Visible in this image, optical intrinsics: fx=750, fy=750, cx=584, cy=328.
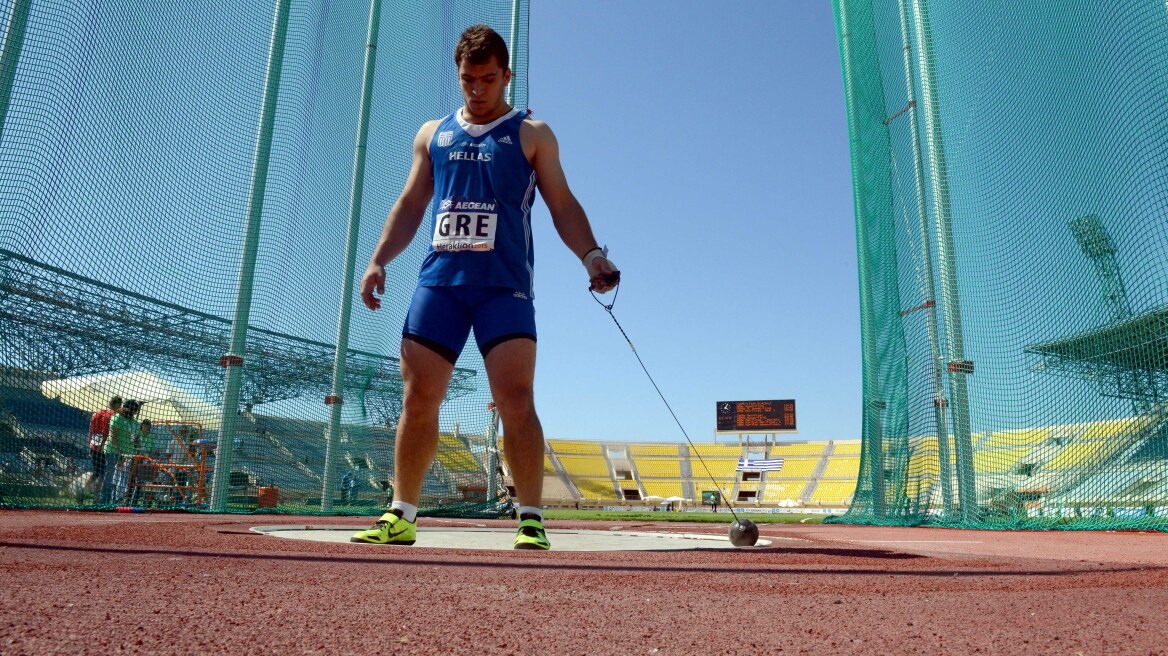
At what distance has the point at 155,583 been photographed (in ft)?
4.91

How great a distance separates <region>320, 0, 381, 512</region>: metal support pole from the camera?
8.43 metres

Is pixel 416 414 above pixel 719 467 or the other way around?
the other way around

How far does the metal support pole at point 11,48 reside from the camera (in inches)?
163

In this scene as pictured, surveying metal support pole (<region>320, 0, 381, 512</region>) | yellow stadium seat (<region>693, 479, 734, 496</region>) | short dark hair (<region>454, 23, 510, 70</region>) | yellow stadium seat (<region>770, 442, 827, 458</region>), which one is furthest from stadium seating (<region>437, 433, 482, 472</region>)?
yellow stadium seat (<region>770, 442, 827, 458</region>)

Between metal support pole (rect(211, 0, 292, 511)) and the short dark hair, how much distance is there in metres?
5.01

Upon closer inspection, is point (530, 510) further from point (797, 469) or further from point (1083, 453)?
point (797, 469)

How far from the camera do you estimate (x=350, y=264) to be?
28.5 ft

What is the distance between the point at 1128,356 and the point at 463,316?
20.6 feet

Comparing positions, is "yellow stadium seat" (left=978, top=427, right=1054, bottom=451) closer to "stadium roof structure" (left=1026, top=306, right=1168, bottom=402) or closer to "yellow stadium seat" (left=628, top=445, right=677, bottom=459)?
"stadium roof structure" (left=1026, top=306, right=1168, bottom=402)

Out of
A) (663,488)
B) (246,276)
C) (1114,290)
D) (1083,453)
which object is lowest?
(663,488)

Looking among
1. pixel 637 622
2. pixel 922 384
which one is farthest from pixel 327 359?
pixel 637 622

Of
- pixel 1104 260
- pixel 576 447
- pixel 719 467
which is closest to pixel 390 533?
pixel 1104 260

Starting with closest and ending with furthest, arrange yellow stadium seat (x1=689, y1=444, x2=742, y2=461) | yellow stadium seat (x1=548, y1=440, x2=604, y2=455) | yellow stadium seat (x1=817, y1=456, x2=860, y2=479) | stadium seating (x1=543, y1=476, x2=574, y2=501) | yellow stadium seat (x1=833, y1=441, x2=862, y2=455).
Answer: yellow stadium seat (x1=817, y1=456, x2=860, y2=479) < stadium seating (x1=543, y1=476, x2=574, y2=501) < yellow stadium seat (x1=833, y1=441, x2=862, y2=455) < yellow stadium seat (x1=548, y1=440, x2=604, y2=455) < yellow stadium seat (x1=689, y1=444, x2=742, y2=461)

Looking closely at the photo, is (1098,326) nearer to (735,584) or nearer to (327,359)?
(735,584)
